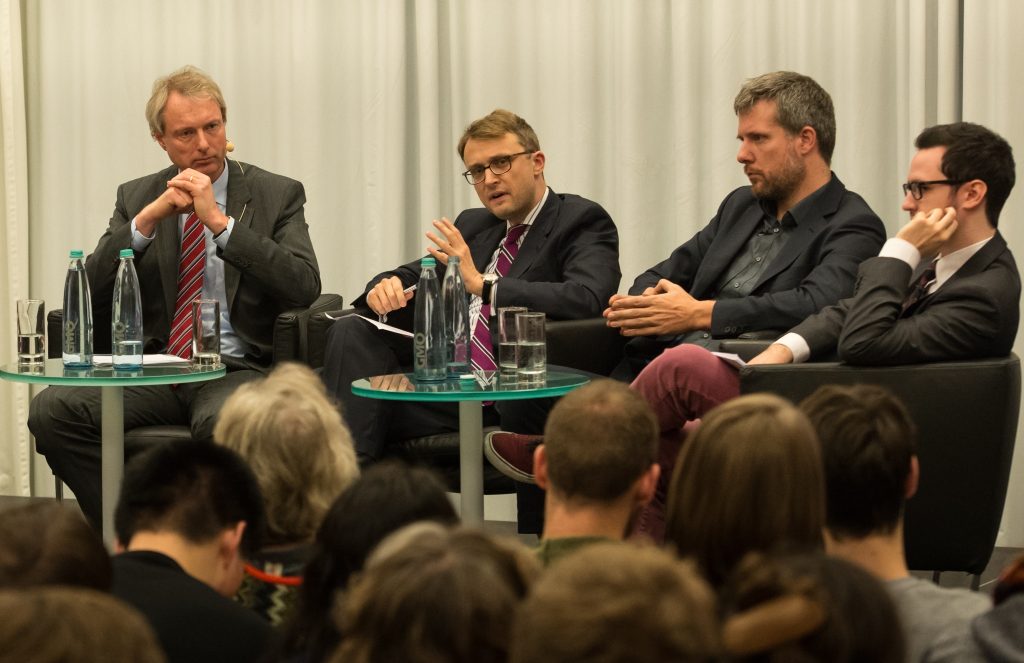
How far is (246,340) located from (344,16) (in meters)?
1.66

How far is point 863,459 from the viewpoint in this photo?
2.04m

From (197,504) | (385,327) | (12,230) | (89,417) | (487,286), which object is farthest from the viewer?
(12,230)

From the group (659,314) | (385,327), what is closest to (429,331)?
(385,327)

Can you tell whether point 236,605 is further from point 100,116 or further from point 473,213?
point 100,116

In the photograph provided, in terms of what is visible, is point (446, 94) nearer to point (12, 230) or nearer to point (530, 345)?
point (12, 230)

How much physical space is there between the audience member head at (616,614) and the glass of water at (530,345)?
2.24 meters

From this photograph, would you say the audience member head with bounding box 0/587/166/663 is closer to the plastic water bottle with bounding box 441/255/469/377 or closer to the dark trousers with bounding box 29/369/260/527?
the plastic water bottle with bounding box 441/255/469/377

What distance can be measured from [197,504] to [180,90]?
2.78 m

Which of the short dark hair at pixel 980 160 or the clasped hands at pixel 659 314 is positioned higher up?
the short dark hair at pixel 980 160

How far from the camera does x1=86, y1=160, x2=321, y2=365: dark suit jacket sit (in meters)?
4.25

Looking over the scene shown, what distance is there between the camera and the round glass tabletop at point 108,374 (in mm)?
3426

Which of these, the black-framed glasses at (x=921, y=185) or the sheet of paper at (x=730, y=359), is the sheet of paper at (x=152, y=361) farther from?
the black-framed glasses at (x=921, y=185)

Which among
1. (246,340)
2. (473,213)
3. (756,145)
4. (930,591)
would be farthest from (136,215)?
(930,591)

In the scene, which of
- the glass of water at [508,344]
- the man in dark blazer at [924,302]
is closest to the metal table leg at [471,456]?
the glass of water at [508,344]
